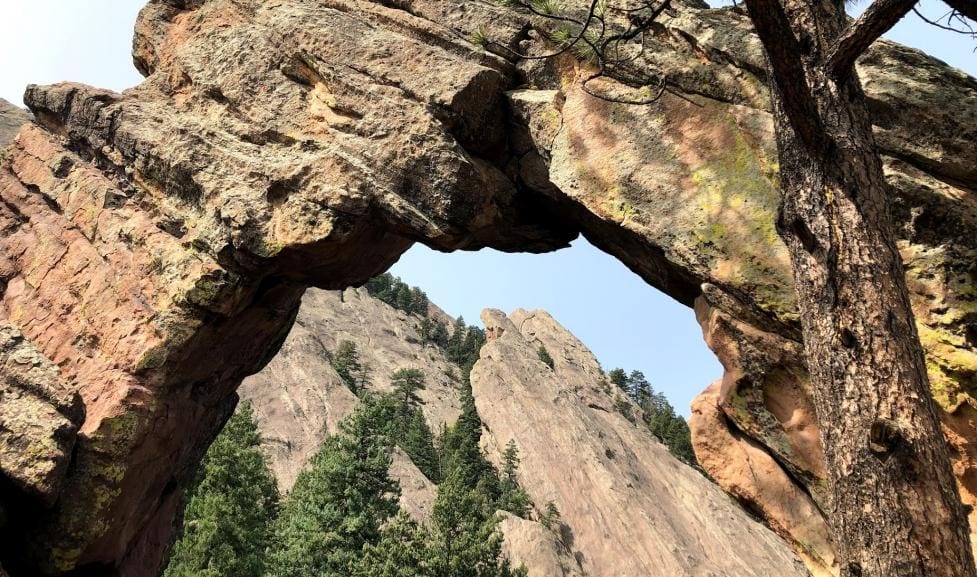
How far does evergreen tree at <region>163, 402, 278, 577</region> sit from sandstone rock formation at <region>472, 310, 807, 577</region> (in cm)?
2492

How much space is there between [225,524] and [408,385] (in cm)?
4334

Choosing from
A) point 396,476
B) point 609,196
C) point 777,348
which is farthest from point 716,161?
point 396,476

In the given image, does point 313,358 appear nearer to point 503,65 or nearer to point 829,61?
point 503,65

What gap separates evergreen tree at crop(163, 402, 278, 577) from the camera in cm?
2367

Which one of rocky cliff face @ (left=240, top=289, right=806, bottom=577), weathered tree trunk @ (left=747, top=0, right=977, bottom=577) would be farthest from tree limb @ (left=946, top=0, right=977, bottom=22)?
rocky cliff face @ (left=240, top=289, right=806, bottom=577)

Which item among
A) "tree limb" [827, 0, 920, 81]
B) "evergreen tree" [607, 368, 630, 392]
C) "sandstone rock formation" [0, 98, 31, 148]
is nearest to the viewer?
"tree limb" [827, 0, 920, 81]

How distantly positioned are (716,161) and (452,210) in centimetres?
467

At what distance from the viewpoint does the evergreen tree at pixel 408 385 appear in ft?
218

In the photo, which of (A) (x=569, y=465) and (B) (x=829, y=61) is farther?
(A) (x=569, y=465)

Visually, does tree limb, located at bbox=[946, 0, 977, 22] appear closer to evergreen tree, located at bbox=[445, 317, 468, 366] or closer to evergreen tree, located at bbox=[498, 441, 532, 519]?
evergreen tree, located at bbox=[498, 441, 532, 519]

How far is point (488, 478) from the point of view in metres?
48.6

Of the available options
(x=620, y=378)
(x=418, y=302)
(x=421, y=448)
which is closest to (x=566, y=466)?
(x=421, y=448)

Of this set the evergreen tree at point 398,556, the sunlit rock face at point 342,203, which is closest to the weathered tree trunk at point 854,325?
the sunlit rock face at point 342,203

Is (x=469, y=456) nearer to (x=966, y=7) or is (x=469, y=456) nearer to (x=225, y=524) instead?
(x=225, y=524)
